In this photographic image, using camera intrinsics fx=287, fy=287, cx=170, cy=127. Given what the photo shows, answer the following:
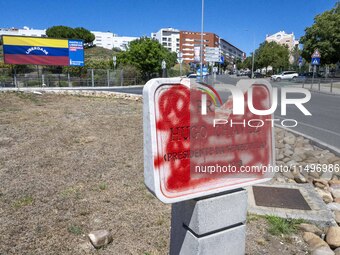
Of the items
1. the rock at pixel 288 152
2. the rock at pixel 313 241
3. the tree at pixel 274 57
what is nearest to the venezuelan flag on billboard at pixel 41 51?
the rock at pixel 288 152

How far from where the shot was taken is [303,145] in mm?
6641

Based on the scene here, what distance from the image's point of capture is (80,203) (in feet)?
12.2

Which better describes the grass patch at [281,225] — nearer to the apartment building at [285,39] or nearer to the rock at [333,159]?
the rock at [333,159]

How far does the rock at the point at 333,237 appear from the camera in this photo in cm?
296

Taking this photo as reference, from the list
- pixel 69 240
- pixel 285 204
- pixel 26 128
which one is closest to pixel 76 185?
pixel 69 240

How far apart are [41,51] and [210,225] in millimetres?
36643

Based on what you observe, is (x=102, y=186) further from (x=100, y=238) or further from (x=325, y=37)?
(x=325, y=37)

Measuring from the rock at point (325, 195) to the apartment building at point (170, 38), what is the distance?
146 meters

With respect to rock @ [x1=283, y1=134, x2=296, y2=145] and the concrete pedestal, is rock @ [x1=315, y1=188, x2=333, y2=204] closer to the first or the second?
the concrete pedestal

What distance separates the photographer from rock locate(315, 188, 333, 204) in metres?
4.01

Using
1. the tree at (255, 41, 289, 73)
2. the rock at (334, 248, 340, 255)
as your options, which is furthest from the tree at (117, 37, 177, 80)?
the tree at (255, 41, 289, 73)

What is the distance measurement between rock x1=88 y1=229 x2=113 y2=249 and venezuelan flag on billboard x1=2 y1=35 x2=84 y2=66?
34706 millimetres

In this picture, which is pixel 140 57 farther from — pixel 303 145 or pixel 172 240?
pixel 172 240

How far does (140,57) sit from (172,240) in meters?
37.1
